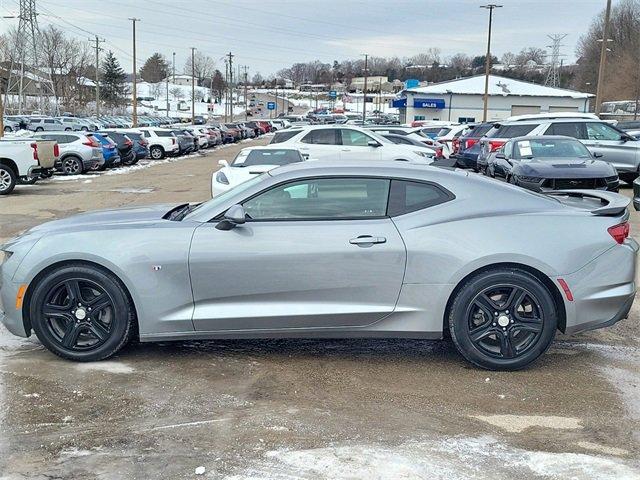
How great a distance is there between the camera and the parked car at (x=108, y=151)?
80.8ft

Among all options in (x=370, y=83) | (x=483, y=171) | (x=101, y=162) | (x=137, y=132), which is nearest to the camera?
(x=483, y=171)

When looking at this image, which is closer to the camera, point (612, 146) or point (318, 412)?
point (318, 412)

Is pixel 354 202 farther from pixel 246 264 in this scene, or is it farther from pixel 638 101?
pixel 638 101

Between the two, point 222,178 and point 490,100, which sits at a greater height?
point 490,100

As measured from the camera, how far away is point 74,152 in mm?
22406

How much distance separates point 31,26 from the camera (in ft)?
184

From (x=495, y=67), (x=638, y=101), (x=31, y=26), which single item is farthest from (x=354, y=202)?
(x=495, y=67)

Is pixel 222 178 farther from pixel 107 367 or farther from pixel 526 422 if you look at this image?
pixel 526 422

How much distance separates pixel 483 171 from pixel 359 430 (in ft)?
47.5

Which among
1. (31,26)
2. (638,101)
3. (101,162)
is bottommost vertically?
(101,162)

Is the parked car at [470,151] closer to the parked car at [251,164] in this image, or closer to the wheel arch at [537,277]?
the parked car at [251,164]

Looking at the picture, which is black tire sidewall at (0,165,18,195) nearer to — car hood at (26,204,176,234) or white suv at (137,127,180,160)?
car hood at (26,204,176,234)

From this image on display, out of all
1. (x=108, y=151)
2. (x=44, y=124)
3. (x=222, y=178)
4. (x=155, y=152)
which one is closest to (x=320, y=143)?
(x=222, y=178)

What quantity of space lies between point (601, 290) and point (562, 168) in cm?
830
